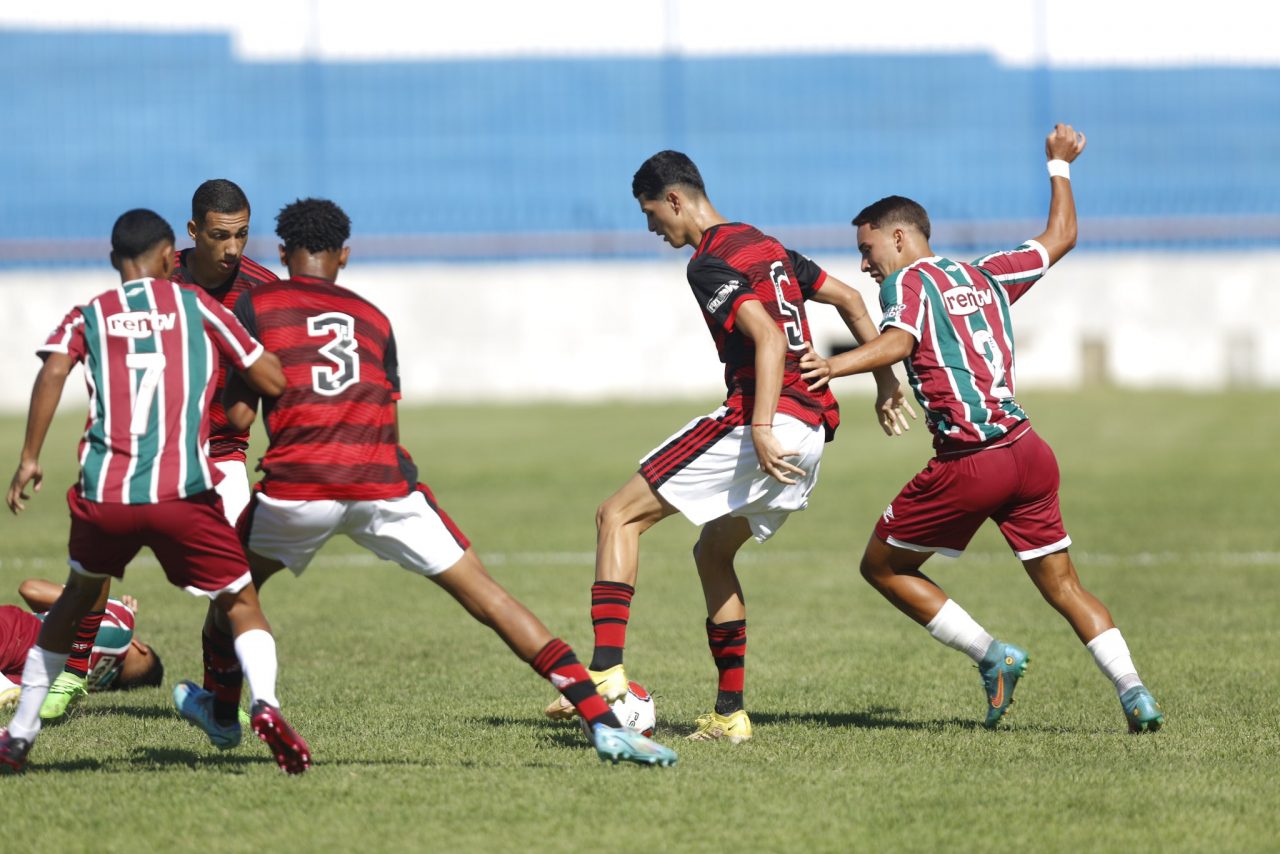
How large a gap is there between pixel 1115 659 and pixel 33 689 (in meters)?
4.04

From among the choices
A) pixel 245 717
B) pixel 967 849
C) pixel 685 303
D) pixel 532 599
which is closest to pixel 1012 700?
pixel 967 849

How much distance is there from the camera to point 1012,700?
6.61 m

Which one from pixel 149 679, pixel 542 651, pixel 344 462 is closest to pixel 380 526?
pixel 344 462

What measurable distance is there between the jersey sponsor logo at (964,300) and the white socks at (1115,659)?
1394 millimetres

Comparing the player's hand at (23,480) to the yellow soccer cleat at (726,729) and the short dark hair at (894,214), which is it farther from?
the short dark hair at (894,214)

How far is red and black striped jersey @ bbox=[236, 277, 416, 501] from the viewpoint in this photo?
5.45m

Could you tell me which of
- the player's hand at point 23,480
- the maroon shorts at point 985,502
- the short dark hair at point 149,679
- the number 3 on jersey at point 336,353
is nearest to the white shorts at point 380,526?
the number 3 on jersey at point 336,353

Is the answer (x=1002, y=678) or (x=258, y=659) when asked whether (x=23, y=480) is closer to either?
(x=258, y=659)

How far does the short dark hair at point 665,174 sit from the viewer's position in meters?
6.29

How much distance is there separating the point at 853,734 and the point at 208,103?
2466cm

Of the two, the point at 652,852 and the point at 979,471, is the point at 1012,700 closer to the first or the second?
the point at 979,471

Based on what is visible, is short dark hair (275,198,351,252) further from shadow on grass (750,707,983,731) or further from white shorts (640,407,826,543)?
shadow on grass (750,707,983,731)

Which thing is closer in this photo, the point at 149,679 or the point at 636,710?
the point at 636,710

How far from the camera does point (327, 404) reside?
5477 mm
